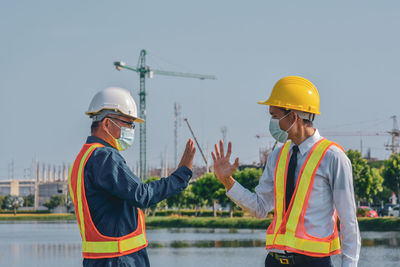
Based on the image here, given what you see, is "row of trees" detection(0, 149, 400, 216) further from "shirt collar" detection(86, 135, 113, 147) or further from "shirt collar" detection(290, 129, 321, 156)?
"shirt collar" detection(86, 135, 113, 147)

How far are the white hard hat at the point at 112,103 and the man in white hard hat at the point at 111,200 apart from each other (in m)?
0.29

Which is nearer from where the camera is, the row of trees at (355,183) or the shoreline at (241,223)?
the shoreline at (241,223)

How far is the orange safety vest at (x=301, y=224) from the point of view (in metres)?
4.96

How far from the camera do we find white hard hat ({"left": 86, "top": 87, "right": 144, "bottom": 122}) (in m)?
5.48

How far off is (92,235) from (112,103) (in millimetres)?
1007

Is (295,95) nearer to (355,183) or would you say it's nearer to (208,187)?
(355,183)

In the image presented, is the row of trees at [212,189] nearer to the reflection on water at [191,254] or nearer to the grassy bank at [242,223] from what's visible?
the grassy bank at [242,223]

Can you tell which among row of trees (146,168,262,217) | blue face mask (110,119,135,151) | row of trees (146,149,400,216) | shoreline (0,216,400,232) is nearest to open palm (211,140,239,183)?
blue face mask (110,119,135,151)

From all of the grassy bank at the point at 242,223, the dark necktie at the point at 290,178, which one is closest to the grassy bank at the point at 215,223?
the grassy bank at the point at 242,223

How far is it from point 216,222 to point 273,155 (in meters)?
54.0

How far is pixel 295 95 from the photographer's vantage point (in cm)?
532

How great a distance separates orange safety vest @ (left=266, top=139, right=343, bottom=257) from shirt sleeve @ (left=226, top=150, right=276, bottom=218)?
1.03 feet

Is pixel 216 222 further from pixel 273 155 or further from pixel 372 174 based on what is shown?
pixel 273 155

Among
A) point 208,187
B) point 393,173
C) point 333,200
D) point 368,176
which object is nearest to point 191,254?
point 333,200
